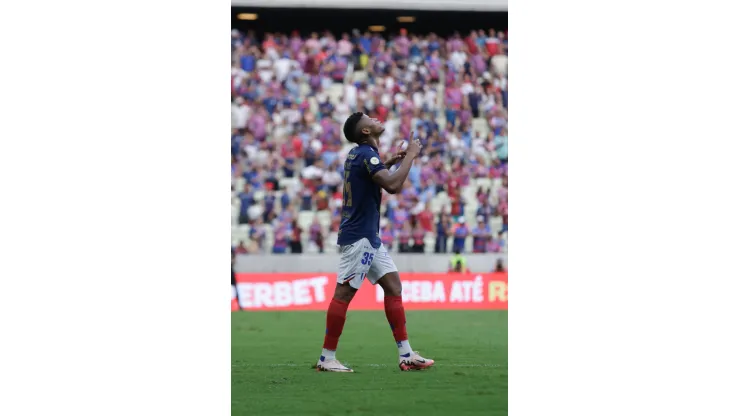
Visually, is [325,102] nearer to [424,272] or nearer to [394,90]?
[394,90]

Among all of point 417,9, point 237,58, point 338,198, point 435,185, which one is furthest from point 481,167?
point 237,58

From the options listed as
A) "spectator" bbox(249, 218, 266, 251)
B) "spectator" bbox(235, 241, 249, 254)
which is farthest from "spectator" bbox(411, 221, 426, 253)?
"spectator" bbox(235, 241, 249, 254)

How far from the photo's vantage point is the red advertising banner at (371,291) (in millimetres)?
15742

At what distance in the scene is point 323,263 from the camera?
16719mm

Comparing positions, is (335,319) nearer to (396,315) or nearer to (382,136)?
(396,315)

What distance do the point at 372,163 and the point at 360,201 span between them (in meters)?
0.32

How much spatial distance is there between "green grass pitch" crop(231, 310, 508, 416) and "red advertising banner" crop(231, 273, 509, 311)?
364cm

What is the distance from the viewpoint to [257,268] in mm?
16688

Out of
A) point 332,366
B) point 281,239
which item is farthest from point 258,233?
point 332,366

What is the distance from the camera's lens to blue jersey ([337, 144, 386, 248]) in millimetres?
6918

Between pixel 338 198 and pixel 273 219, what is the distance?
1362 millimetres

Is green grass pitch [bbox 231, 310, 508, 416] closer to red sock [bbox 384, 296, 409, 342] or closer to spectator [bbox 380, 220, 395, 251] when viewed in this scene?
red sock [bbox 384, 296, 409, 342]

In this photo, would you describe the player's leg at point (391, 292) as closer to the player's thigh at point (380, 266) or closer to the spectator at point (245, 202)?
the player's thigh at point (380, 266)
